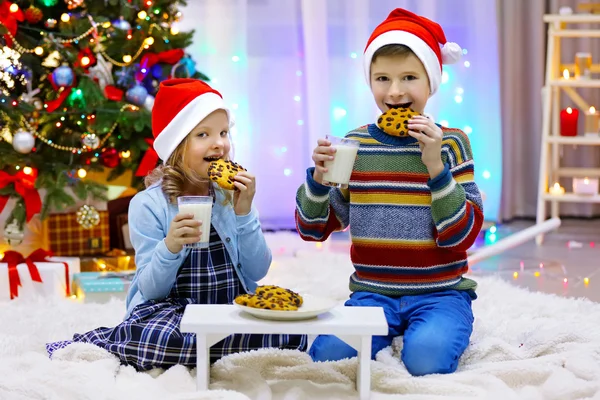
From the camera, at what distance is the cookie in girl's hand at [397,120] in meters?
2.16

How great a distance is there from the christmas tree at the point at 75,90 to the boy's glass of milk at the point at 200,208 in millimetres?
1362

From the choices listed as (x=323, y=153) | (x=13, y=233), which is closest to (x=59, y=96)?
(x=13, y=233)

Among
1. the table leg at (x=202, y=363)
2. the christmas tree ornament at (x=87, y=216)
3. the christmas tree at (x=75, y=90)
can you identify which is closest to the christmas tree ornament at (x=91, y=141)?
the christmas tree at (x=75, y=90)

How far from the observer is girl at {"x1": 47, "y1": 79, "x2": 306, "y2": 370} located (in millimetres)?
2215

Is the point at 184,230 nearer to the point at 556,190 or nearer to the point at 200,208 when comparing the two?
the point at 200,208

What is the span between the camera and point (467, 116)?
4.66 meters

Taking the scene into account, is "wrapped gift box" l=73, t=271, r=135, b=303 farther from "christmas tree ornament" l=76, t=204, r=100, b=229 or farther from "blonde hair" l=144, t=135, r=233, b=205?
"blonde hair" l=144, t=135, r=233, b=205

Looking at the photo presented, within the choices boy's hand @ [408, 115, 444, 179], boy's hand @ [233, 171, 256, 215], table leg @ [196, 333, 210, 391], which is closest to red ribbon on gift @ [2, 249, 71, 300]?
boy's hand @ [233, 171, 256, 215]

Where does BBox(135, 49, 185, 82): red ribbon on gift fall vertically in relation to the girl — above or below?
above

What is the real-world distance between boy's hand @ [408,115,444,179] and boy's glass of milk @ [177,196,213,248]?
0.49 meters

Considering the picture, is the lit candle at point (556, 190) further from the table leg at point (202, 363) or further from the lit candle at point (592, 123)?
the table leg at point (202, 363)

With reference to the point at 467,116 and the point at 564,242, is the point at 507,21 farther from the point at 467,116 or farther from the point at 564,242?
the point at 564,242

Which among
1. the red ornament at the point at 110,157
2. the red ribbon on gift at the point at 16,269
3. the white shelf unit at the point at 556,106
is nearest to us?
the red ribbon on gift at the point at 16,269

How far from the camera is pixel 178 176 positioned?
7.50ft
